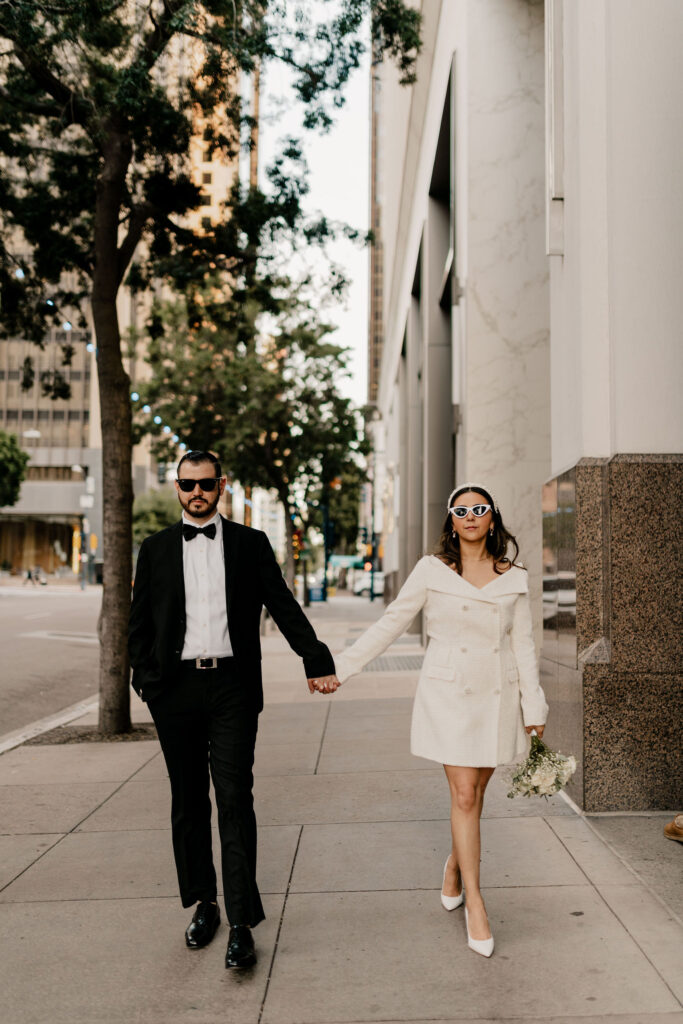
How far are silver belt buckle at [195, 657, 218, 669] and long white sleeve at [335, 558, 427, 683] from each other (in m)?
0.53

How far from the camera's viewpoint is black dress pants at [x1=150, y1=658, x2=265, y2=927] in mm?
4066

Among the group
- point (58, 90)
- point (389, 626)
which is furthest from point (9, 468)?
point (389, 626)

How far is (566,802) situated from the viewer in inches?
Answer: 253

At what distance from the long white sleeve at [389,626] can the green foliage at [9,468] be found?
185ft

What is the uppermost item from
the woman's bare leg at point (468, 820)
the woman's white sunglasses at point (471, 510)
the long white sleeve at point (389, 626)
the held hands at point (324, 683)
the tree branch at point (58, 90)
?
the tree branch at point (58, 90)

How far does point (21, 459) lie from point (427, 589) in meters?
59.2

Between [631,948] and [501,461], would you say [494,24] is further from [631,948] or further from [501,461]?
[631,948]

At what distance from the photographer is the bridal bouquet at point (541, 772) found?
4.12 meters

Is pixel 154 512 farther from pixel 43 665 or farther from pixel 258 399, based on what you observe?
pixel 43 665

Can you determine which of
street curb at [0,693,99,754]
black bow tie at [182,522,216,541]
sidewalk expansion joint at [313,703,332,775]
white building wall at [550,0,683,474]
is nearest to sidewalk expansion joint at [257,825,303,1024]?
black bow tie at [182,522,216,541]

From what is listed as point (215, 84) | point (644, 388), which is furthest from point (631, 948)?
point (215, 84)

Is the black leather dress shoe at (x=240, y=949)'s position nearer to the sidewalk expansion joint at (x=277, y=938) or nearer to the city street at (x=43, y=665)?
the sidewalk expansion joint at (x=277, y=938)

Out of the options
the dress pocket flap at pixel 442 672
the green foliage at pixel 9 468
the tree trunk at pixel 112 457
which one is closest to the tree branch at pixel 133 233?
the tree trunk at pixel 112 457

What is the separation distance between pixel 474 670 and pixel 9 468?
2268 inches
